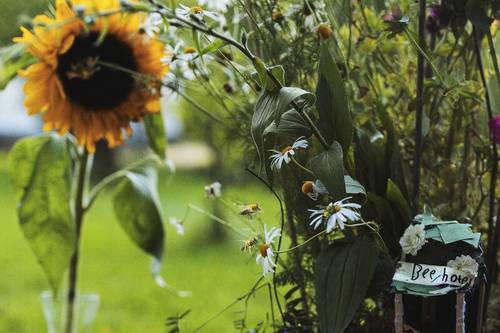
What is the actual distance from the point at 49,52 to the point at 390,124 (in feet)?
0.88

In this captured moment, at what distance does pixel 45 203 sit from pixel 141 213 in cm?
10

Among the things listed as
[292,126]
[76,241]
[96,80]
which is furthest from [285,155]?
[76,241]

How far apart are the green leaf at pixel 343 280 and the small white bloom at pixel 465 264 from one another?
0.05 meters

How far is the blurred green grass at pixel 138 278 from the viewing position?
1.54 meters

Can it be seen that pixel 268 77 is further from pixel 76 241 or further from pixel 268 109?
pixel 76 241

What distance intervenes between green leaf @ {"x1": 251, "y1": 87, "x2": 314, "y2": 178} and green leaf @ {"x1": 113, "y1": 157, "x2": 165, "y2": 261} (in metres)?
0.36

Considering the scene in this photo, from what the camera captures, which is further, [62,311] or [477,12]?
[62,311]

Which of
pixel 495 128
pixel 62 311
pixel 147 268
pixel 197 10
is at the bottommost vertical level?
pixel 147 268

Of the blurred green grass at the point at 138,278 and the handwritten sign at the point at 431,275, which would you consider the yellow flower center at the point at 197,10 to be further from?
the blurred green grass at the point at 138,278

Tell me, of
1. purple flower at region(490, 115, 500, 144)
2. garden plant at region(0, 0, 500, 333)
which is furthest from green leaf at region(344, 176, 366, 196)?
purple flower at region(490, 115, 500, 144)

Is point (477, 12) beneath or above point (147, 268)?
above

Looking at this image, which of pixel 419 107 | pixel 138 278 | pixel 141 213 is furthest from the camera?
pixel 138 278

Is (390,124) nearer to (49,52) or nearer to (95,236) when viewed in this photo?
(49,52)

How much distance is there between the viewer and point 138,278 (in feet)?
6.32
